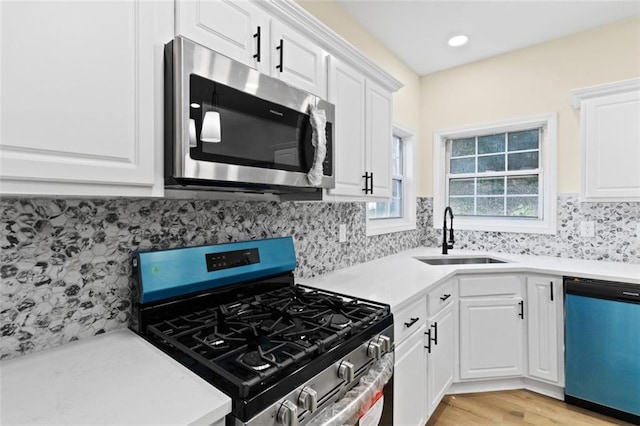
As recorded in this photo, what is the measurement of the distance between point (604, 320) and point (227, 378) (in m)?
2.35

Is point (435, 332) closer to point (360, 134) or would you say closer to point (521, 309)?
point (521, 309)

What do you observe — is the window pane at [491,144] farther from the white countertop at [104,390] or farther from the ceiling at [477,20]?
the white countertop at [104,390]

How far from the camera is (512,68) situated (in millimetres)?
2963

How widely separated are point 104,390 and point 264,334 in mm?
444

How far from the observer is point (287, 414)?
840 millimetres

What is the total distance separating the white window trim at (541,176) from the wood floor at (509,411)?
133 centimetres

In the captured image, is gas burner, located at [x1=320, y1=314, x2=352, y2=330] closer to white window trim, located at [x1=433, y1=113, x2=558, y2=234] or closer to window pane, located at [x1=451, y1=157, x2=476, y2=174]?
white window trim, located at [x1=433, y1=113, x2=558, y2=234]

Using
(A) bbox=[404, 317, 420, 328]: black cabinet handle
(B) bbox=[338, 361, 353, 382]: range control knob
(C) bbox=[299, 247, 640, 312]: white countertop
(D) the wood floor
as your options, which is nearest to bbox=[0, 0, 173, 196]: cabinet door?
(B) bbox=[338, 361, 353, 382]: range control knob

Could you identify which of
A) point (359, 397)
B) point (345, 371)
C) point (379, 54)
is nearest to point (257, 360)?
point (345, 371)

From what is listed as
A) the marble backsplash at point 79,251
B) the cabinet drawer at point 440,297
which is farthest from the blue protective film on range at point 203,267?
the cabinet drawer at point 440,297

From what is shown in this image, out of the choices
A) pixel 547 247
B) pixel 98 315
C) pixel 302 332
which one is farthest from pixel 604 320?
pixel 98 315

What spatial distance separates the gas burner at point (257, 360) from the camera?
0.86 m

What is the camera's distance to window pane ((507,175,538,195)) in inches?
116

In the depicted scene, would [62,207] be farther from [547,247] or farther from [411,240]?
[547,247]
